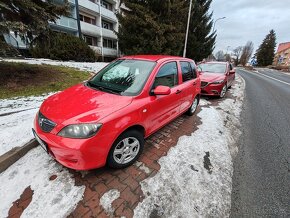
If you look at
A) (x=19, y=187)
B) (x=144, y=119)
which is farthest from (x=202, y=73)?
(x=19, y=187)

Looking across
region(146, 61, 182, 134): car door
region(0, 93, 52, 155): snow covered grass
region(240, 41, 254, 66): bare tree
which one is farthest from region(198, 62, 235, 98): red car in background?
region(240, 41, 254, 66): bare tree

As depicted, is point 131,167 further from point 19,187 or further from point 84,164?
point 19,187

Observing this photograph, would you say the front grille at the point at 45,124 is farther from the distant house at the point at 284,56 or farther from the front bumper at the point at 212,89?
the distant house at the point at 284,56

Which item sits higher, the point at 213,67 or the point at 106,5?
the point at 106,5

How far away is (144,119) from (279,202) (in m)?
2.21

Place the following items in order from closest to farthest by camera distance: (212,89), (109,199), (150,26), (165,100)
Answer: (109,199) → (165,100) → (212,89) → (150,26)

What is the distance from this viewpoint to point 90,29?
22.2 meters

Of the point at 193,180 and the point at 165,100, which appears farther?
the point at 165,100

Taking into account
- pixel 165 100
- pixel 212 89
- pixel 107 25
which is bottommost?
pixel 212 89

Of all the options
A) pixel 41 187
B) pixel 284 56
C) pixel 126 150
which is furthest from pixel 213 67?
pixel 284 56

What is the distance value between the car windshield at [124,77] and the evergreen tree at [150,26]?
11.6 meters

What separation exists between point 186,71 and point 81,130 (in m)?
3.03

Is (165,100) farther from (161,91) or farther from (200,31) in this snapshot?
(200,31)

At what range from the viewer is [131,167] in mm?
2766
